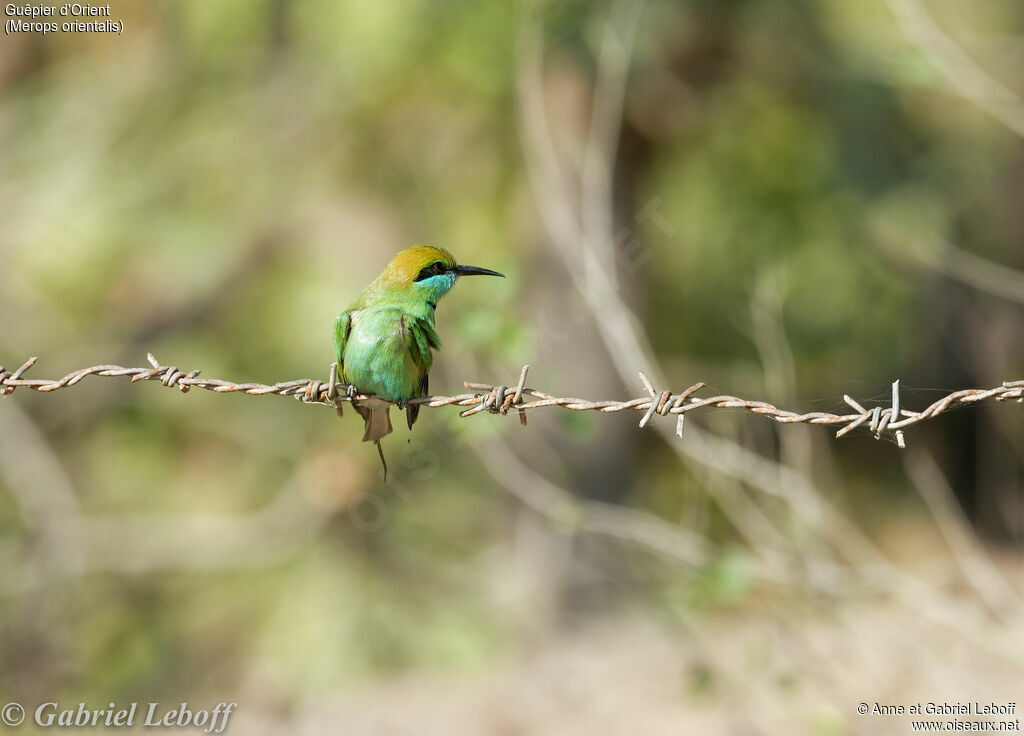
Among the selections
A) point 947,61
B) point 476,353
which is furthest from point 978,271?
point 476,353

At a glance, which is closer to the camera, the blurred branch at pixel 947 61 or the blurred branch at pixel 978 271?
the blurred branch at pixel 947 61

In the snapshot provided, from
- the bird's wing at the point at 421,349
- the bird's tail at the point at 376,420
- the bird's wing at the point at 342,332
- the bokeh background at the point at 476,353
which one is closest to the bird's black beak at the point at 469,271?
the bird's wing at the point at 421,349

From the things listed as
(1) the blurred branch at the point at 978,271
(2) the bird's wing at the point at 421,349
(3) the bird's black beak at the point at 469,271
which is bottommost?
(2) the bird's wing at the point at 421,349

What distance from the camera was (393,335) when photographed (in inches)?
115

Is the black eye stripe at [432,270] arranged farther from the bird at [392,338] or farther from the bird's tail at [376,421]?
the bird's tail at [376,421]

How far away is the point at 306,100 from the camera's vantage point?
8.13 meters

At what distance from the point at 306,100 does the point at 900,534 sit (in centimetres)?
577

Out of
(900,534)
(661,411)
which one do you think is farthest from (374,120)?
(661,411)

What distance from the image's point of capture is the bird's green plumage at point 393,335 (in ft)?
9.50

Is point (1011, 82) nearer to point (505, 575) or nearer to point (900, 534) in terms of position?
point (900, 534)

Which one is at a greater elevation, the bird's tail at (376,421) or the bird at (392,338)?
the bird at (392,338)

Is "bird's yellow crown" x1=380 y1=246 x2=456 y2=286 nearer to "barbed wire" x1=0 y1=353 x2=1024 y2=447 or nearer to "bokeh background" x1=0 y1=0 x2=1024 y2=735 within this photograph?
"barbed wire" x1=0 y1=353 x2=1024 y2=447

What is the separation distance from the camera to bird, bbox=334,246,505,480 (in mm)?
2893

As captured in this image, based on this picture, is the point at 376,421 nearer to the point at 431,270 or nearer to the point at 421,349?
the point at 421,349
